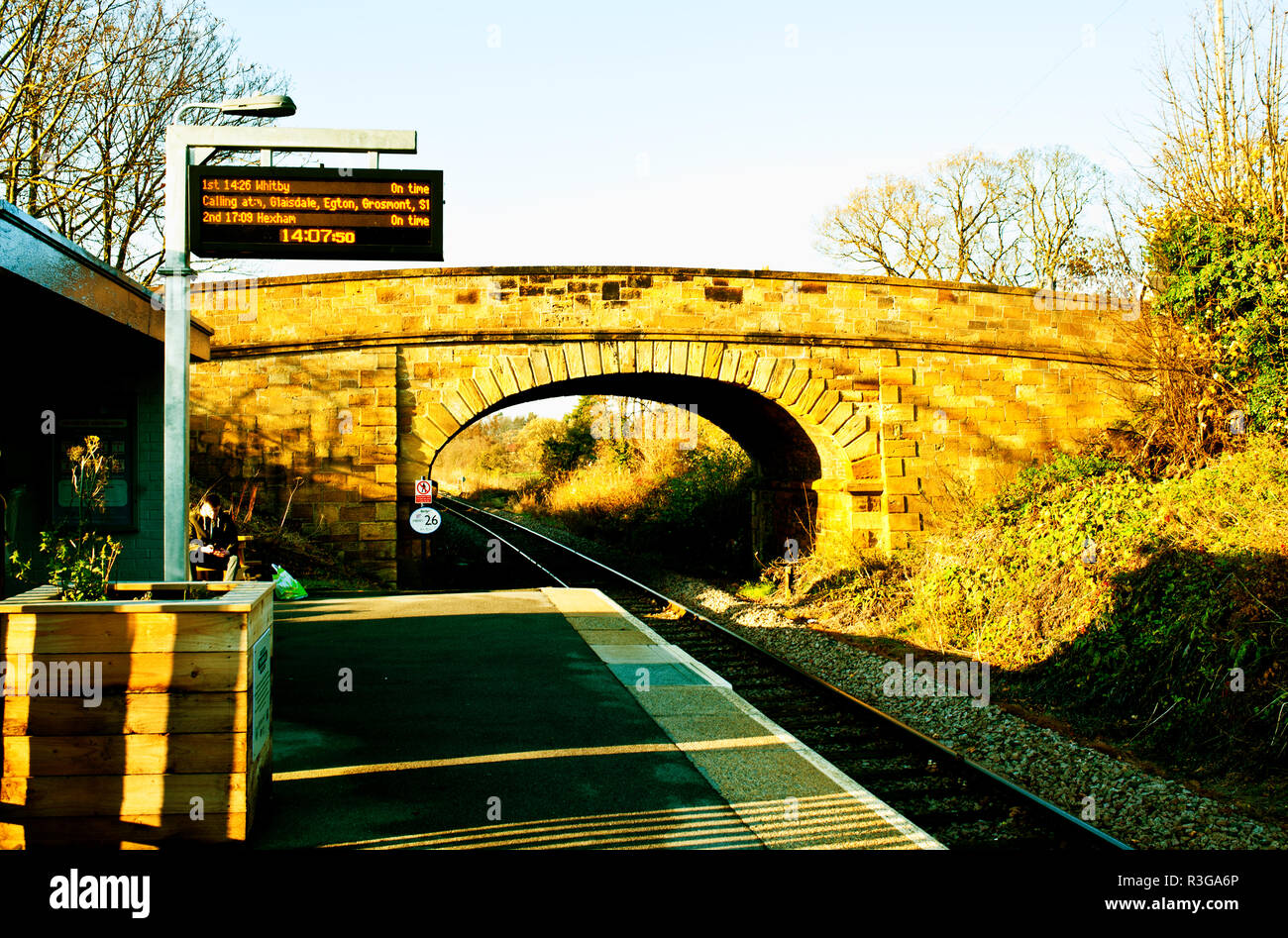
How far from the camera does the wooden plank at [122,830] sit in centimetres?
376

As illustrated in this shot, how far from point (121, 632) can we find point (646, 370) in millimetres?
11586

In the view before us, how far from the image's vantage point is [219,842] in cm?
385

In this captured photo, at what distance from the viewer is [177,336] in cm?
588

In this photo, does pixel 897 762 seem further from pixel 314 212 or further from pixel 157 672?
pixel 314 212

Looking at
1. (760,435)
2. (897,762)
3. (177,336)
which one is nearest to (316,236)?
(177,336)

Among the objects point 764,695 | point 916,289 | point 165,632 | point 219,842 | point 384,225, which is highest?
point 916,289

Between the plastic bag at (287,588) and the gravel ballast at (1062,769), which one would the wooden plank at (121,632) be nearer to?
the gravel ballast at (1062,769)

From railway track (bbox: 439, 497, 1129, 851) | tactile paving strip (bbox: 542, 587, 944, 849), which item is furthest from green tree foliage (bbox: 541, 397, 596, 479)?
tactile paving strip (bbox: 542, 587, 944, 849)

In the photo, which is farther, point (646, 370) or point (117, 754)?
point (646, 370)

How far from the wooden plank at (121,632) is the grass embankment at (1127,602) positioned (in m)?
6.66
